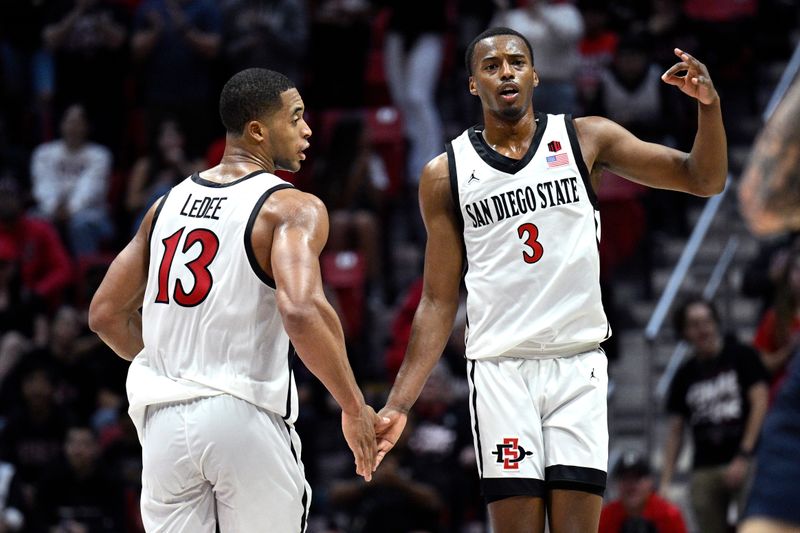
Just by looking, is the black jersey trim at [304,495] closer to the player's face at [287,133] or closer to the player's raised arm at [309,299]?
the player's raised arm at [309,299]

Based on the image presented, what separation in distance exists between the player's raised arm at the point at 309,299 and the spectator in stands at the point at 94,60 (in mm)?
9492

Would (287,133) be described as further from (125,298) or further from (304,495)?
(304,495)

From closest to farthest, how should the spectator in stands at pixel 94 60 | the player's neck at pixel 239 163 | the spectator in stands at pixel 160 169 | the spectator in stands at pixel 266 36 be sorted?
the player's neck at pixel 239 163 < the spectator in stands at pixel 160 169 < the spectator in stands at pixel 266 36 < the spectator in stands at pixel 94 60

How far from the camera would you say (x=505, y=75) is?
6840 mm

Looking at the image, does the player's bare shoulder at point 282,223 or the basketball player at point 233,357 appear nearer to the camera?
the basketball player at point 233,357

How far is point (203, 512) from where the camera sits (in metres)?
6.25

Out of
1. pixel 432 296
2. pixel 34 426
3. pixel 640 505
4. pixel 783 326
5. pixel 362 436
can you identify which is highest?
pixel 432 296

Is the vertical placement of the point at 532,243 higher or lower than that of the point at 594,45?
lower

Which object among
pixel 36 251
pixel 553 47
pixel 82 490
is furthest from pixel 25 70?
pixel 553 47

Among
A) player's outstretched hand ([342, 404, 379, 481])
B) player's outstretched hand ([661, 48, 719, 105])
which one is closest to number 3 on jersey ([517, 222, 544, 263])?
player's outstretched hand ([661, 48, 719, 105])

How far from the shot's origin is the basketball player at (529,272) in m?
6.48

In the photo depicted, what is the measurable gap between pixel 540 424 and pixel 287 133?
1.84 metres

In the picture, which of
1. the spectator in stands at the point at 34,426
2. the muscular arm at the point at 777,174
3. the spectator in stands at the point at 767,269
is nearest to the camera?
the muscular arm at the point at 777,174

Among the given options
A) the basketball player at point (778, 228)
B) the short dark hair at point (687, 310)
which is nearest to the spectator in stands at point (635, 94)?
the short dark hair at point (687, 310)
